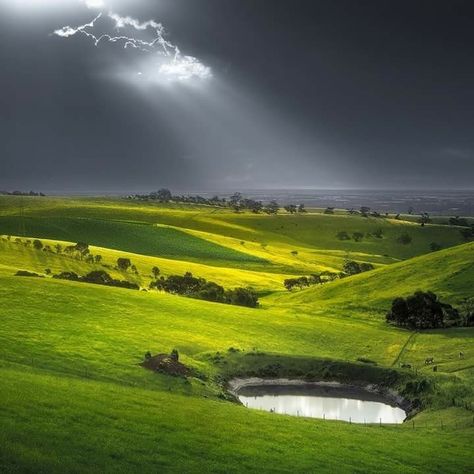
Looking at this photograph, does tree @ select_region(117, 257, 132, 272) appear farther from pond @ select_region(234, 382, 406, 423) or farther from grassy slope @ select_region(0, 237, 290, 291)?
pond @ select_region(234, 382, 406, 423)

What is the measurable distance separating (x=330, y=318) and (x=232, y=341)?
3464cm

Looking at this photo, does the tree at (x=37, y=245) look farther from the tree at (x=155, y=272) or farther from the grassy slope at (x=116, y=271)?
the tree at (x=155, y=272)

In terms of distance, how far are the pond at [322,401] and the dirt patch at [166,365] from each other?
346 inches

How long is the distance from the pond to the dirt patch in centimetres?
880

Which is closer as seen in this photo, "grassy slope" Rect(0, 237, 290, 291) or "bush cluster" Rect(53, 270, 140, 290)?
"bush cluster" Rect(53, 270, 140, 290)

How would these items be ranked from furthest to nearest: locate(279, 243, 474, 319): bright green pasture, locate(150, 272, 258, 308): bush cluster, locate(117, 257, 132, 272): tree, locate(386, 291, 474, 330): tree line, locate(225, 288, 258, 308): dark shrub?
locate(117, 257, 132, 272): tree
locate(279, 243, 474, 319): bright green pasture
locate(150, 272, 258, 308): bush cluster
locate(225, 288, 258, 308): dark shrub
locate(386, 291, 474, 330): tree line

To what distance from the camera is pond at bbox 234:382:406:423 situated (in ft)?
224

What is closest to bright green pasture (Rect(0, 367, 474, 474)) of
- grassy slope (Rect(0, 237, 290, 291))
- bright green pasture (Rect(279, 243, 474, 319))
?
bright green pasture (Rect(279, 243, 474, 319))

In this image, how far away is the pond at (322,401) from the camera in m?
68.2

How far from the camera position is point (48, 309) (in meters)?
79.2

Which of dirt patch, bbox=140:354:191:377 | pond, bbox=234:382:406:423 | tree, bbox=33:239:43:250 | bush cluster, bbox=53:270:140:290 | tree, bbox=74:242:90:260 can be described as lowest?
pond, bbox=234:382:406:423

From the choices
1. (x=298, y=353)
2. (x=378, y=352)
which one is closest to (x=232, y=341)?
(x=298, y=353)

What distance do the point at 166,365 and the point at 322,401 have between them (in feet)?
69.4

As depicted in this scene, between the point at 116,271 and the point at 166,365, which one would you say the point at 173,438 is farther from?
the point at 116,271
